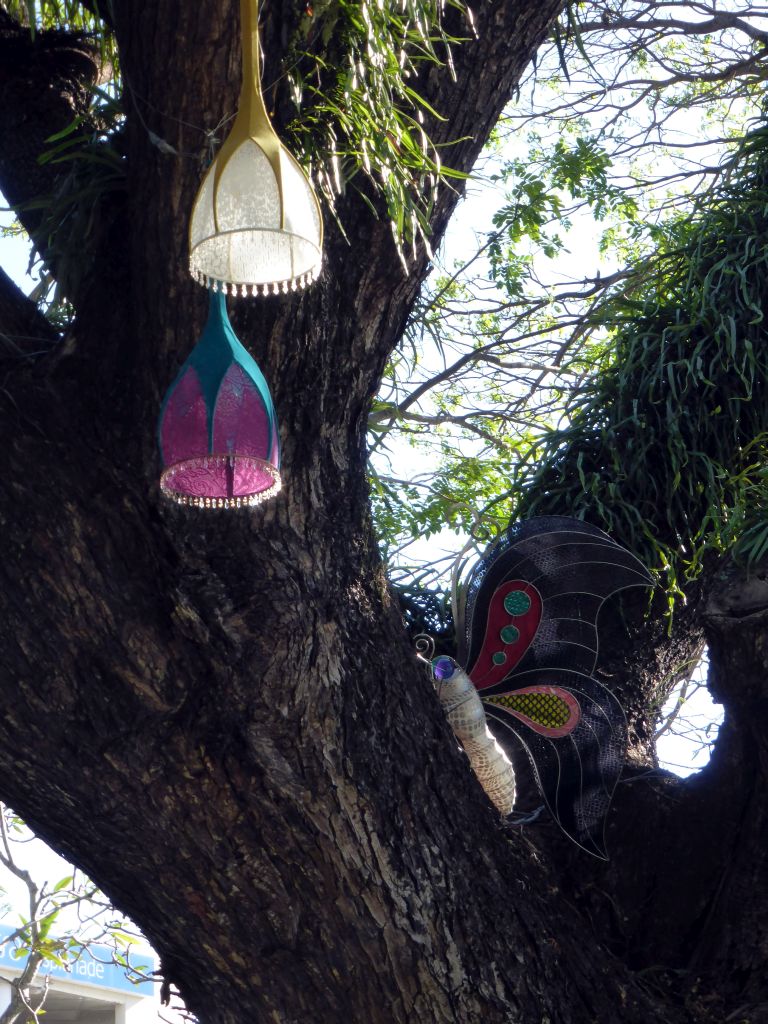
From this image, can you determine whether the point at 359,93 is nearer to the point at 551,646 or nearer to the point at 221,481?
the point at 221,481

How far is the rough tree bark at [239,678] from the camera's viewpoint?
2029 mm

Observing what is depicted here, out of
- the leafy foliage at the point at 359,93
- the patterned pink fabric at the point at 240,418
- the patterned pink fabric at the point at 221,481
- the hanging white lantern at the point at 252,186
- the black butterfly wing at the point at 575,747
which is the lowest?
the black butterfly wing at the point at 575,747

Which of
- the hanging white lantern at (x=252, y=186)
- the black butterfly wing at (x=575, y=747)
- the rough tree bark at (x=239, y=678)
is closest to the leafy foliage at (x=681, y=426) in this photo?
the black butterfly wing at (x=575, y=747)

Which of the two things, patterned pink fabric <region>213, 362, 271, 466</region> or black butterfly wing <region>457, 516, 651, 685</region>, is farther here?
black butterfly wing <region>457, 516, 651, 685</region>

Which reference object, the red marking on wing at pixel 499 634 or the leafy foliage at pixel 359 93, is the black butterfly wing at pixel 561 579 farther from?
the leafy foliage at pixel 359 93

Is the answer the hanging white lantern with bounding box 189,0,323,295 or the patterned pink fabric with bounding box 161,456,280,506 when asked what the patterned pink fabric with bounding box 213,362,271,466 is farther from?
the hanging white lantern with bounding box 189,0,323,295

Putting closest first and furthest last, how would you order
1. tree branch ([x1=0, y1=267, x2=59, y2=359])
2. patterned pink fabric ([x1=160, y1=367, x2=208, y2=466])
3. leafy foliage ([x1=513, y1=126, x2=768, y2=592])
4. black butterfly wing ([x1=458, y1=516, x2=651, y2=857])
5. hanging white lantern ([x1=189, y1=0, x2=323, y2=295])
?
hanging white lantern ([x1=189, y1=0, x2=323, y2=295])
patterned pink fabric ([x1=160, y1=367, x2=208, y2=466])
tree branch ([x1=0, y1=267, x2=59, y2=359])
black butterfly wing ([x1=458, y1=516, x2=651, y2=857])
leafy foliage ([x1=513, y1=126, x2=768, y2=592])

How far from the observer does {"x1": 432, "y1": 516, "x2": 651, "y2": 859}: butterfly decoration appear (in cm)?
283

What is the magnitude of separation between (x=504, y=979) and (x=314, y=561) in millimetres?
812

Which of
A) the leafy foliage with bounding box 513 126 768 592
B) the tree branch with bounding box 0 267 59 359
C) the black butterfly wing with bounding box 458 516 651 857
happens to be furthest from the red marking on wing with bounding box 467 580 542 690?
the tree branch with bounding box 0 267 59 359

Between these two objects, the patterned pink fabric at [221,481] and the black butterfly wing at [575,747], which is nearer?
the patterned pink fabric at [221,481]

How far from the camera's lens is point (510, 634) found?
2934mm

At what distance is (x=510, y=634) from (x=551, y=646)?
10cm

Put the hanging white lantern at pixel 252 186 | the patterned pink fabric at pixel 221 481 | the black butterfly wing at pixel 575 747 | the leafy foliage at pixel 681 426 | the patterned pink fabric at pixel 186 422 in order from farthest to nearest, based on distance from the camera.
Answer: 1. the leafy foliage at pixel 681 426
2. the black butterfly wing at pixel 575 747
3. the patterned pink fabric at pixel 221 481
4. the patterned pink fabric at pixel 186 422
5. the hanging white lantern at pixel 252 186
